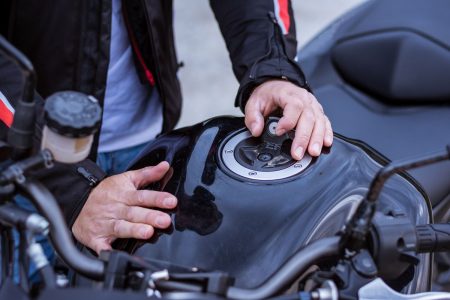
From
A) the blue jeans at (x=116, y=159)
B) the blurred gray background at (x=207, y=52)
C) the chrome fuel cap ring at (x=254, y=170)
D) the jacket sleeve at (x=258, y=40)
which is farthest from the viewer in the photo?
the blurred gray background at (x=207, y=52)

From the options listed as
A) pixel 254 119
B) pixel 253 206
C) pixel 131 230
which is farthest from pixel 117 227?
pixel 254 119

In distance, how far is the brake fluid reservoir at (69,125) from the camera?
635 millimetres

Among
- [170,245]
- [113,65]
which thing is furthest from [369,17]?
[170,245]

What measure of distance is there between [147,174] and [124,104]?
537 mm

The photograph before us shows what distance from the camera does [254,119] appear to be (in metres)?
1.01

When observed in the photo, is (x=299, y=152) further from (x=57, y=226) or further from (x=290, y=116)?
(x=57, y=226)

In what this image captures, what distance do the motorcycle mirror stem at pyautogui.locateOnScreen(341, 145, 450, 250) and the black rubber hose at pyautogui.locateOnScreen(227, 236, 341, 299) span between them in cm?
2

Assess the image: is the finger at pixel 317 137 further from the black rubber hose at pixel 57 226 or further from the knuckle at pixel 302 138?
the black rubber hose at pixel 57 226

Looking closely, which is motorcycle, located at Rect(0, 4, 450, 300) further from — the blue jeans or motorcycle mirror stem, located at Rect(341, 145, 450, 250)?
the blue jeans

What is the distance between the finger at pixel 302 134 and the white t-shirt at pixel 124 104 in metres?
0.48

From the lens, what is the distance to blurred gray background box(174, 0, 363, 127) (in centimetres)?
283

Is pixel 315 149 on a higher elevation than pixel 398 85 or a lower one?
higher

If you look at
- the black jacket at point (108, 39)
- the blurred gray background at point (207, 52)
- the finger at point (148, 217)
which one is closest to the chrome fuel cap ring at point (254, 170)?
the finger at point (148, 217)

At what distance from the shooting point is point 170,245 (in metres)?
0.82
